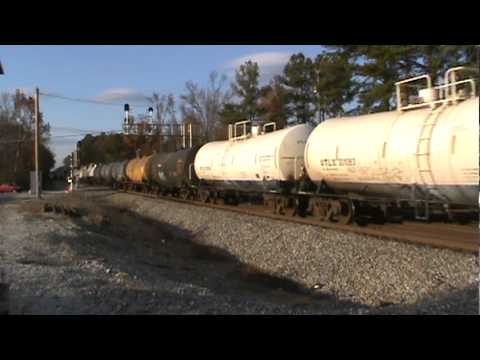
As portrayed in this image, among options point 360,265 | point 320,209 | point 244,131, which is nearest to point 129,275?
point 360,265

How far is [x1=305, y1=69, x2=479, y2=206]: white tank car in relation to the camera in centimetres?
1193

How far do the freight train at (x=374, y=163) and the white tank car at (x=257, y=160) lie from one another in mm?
38

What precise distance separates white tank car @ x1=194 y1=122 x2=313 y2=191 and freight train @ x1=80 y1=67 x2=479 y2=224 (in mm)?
38

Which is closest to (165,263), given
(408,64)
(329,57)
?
(408,64)

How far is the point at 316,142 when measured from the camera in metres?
18.2

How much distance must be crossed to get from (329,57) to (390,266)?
86.3 feet

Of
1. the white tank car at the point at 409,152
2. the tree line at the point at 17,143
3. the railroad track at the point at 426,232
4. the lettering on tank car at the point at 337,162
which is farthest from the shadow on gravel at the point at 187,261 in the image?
the tree line at the point at 17,143

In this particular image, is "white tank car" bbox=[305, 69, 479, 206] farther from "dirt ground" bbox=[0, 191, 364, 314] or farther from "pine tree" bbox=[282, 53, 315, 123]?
"pine tree" bbox=[282, 53, 315, 123]

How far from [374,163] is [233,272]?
4788mm

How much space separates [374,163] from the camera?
1477 centimetres

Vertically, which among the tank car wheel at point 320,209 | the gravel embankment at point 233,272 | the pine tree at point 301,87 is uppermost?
the pine tree at point 301,87

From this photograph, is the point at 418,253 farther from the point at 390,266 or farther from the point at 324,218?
the point at 324,218

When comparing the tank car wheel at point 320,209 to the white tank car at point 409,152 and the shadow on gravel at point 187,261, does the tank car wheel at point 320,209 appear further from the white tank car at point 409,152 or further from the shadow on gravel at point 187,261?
the shadow on gravel at point 187,261

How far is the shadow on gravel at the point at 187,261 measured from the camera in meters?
11.6
